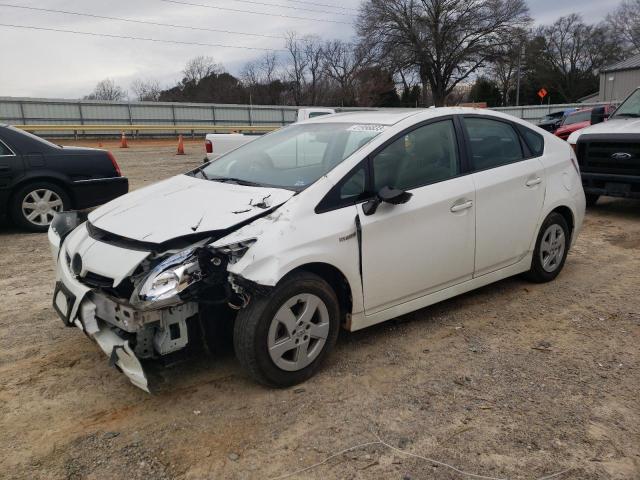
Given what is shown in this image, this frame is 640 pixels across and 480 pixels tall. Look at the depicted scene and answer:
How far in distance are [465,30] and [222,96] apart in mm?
25574

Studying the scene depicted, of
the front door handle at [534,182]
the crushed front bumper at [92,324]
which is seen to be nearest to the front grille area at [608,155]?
the front door handle at [534,182]

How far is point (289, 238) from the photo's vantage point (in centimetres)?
312

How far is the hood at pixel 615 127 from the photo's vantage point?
25.5ft

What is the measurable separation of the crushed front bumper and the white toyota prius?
0.01 meters

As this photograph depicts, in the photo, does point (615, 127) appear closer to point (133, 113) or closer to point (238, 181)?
point (238, 181)

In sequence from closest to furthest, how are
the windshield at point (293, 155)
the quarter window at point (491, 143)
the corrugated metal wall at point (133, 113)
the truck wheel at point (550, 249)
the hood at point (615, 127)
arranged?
the windshield at point (293, 155) → the quarter window at point (491, 143) → the truck wheel at point (550, 249) → the hood at point (615, 127) → the corrugated metal wall at point (133, 113)

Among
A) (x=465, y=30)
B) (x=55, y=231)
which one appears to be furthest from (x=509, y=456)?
(x=465, y=30)

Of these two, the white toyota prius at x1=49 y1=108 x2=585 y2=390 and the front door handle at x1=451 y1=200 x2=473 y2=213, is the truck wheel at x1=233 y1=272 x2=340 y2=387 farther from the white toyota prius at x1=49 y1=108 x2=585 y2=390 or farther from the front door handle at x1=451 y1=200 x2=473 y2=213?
the front door handle at x1=451 y1=200 x2=473 y2=213

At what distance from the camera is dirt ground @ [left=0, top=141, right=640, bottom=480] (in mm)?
A: 2633

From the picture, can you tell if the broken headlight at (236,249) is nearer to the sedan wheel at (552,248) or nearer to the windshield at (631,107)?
the sedan wheel at (552,248)

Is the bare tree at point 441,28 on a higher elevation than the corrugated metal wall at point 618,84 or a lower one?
higher

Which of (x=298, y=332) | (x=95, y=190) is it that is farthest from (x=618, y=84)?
(x=298, y=332)

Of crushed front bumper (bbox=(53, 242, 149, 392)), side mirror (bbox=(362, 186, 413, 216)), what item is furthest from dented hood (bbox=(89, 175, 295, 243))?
side mirror (bbox=(362, 186, 413, 216))

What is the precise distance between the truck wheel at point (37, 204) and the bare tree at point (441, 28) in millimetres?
44699
